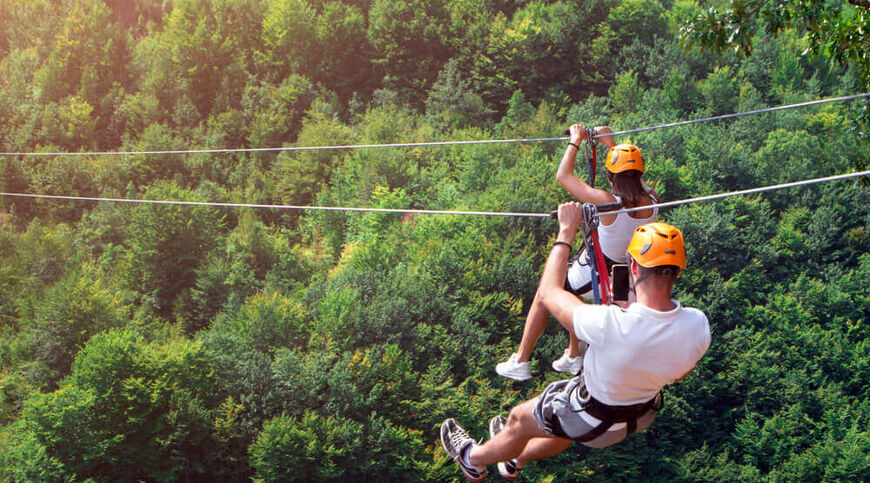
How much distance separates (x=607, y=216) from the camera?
5.41 m

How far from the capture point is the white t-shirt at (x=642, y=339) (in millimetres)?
3768

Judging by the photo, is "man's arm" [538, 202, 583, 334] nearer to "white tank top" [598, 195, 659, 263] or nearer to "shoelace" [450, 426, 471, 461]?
"white tank top" [598, 195, 659, 263]

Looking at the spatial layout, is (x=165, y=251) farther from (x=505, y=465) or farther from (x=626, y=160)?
(x=626, y=160)

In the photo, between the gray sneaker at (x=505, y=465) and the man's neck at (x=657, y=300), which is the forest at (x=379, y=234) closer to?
the gray sneaker at (x=505, y=465)

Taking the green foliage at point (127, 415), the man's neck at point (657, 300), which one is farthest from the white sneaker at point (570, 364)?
the green foliage at point (127, 415)

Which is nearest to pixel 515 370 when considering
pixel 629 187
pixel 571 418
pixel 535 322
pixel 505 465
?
pixel 535 322

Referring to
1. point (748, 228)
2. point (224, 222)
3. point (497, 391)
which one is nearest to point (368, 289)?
point (497, 391)

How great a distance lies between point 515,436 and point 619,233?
161 cm

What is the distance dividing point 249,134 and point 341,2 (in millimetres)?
12236

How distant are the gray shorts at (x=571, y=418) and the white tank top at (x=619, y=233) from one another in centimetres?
119

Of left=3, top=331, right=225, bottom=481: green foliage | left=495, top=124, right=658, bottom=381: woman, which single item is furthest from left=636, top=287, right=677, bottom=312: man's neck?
left=3, top=331, right=225, bottom=481: green foliage

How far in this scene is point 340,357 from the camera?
28.3 metres

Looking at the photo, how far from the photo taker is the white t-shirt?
148 inches

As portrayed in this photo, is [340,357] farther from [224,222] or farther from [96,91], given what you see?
[96,91]
